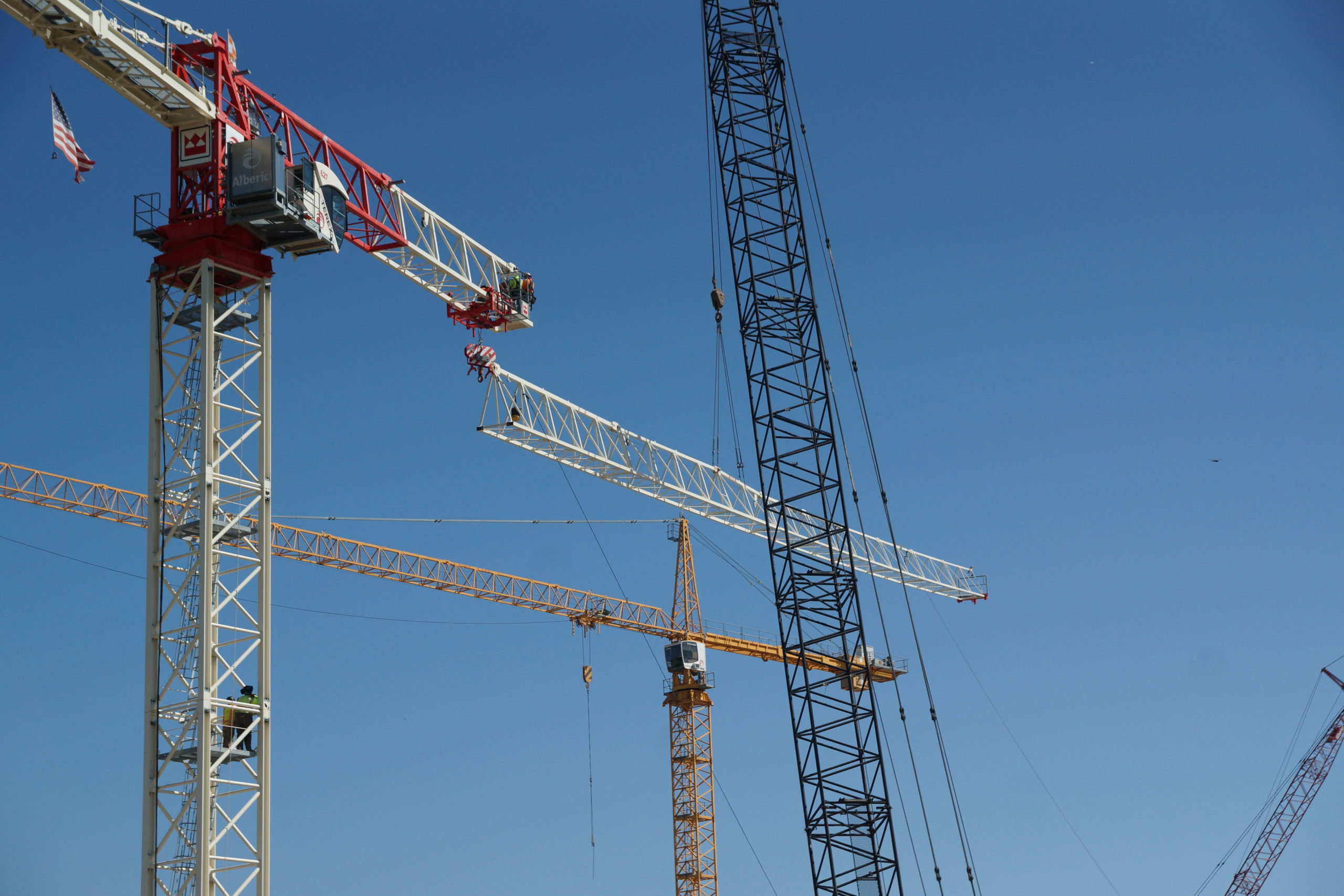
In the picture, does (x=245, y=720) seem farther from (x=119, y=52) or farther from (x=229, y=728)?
(x=119, y=52)

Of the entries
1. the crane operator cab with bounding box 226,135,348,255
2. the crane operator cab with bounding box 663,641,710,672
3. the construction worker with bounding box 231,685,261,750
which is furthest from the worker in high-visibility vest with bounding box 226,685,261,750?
the crane operator cab with bounding box 663,641,710,672

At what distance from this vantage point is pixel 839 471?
54219mm

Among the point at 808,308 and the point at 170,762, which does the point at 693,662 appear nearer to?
the point at 808,308

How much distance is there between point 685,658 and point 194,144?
58.8m

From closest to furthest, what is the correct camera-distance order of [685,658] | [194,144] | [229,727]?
1. [229,727]
2. [194,144]
3. [685,658]

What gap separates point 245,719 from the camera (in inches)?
1623

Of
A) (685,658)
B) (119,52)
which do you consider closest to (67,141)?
(119,52)

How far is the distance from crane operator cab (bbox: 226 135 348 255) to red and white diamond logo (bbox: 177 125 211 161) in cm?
79

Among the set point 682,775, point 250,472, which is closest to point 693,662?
point 682,775

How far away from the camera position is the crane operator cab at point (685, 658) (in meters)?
97.2

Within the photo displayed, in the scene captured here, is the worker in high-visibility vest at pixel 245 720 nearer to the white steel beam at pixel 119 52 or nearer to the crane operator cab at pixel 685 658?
the white steel beam at pixel 119 52

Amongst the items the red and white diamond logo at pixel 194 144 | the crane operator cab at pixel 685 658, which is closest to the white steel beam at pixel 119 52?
the red and white diamond logo at pixel 194 144

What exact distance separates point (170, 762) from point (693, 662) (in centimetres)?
5920

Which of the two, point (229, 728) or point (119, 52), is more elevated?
point (119, 52)
